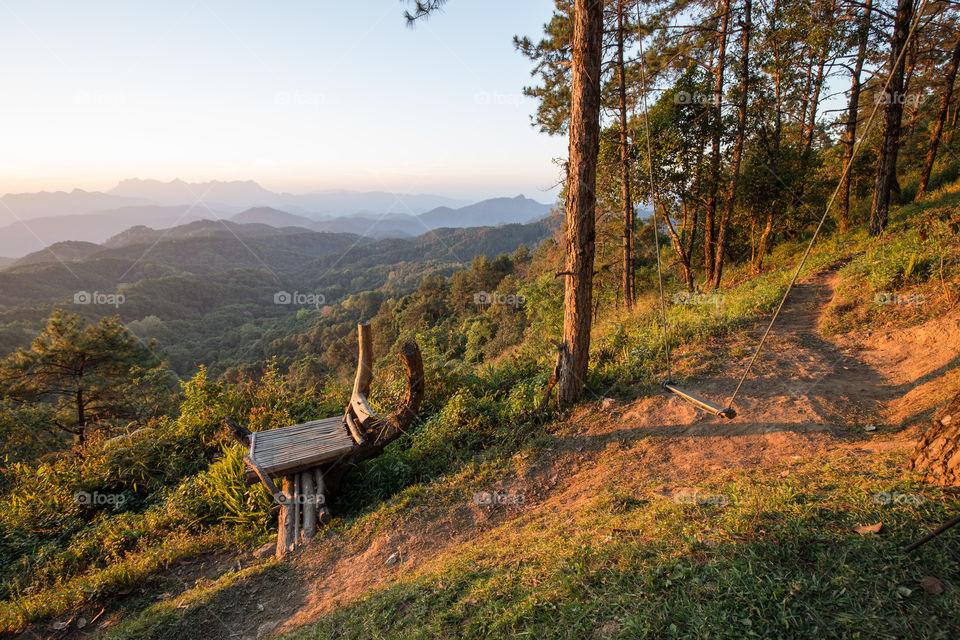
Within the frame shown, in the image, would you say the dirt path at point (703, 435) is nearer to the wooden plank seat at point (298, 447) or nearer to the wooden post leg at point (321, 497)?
the wooden post leg at point (321, 497)

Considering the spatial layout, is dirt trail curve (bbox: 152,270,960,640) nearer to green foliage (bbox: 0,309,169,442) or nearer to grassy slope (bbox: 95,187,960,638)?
grassy slope (bbox: 95,187,960,638)

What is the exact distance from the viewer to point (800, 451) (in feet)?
14.0

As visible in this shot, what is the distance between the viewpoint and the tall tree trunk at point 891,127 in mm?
8445
